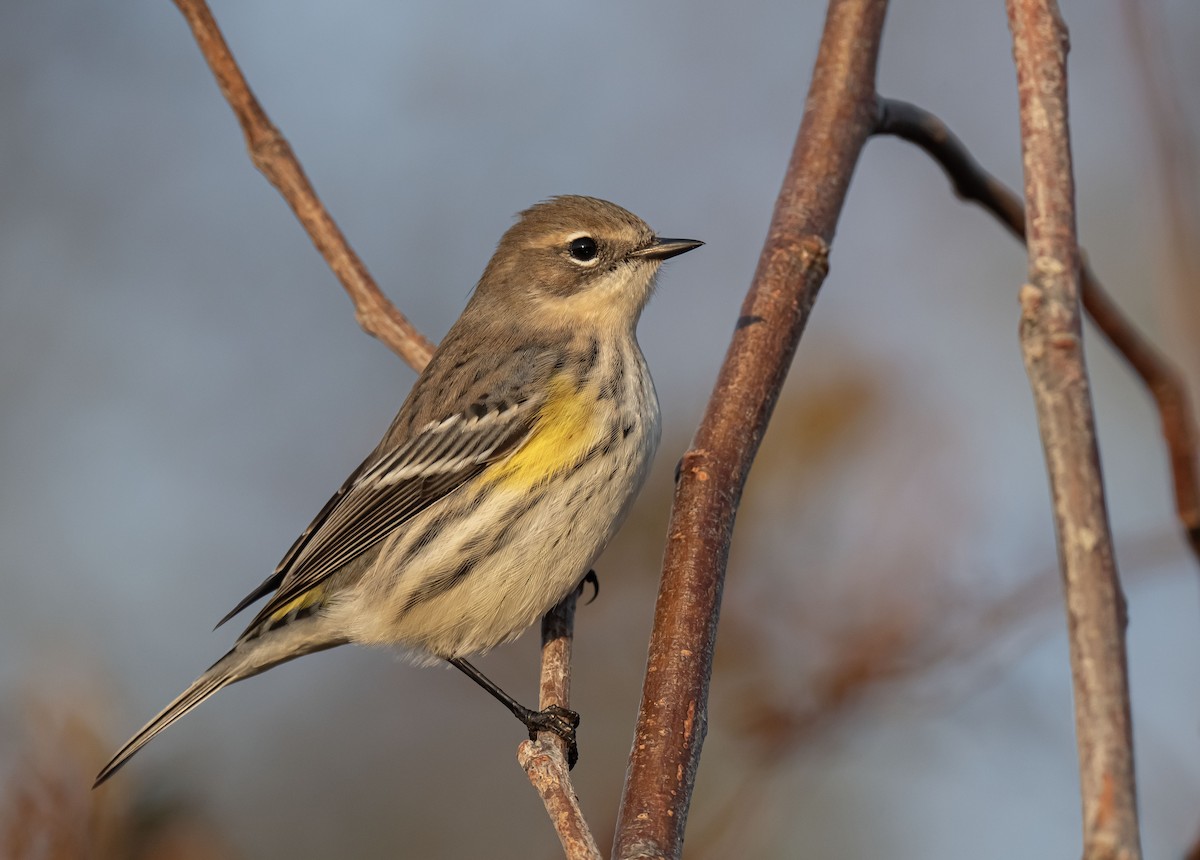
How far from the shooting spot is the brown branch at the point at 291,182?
12.4 ft

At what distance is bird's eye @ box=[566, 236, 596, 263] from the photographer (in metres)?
5.12

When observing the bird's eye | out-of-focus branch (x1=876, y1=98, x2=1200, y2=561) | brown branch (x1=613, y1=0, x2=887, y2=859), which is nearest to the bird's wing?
the bird's eye

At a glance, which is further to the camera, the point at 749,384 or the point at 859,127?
the point at 859,127

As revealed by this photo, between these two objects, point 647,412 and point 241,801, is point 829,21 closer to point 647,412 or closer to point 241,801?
point 647,412

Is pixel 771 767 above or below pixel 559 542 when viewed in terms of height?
below

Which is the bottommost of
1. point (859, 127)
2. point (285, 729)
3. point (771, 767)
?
point (285, 729)

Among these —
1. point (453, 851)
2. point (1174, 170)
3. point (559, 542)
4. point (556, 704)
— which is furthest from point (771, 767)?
point (453, 851)

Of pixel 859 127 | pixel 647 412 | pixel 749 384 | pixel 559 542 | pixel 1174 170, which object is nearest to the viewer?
pixel 1174 170

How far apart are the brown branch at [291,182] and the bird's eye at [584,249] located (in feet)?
3.10

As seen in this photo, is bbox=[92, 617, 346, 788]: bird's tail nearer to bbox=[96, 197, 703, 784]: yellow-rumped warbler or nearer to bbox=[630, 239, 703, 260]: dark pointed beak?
bbox=[96, 197, 703, 784]: yellow-rumped warbler

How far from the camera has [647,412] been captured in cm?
441

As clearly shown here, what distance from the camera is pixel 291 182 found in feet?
13.3

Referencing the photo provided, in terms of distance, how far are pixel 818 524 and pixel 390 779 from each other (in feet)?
9.61

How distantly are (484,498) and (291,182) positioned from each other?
1303 millimetres
